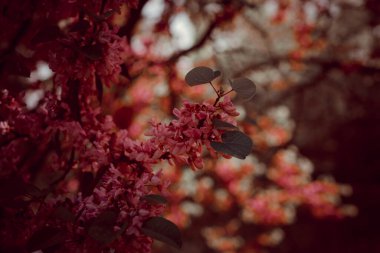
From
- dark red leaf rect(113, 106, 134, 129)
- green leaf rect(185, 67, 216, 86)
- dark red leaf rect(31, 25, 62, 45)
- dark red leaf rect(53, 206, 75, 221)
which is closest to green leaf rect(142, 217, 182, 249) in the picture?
dark red leaf rect(53, 206, 75, 221)

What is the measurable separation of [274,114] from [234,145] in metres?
5.85

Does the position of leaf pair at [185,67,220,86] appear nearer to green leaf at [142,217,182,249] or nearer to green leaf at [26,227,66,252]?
green leaf at [142,217,182,249]

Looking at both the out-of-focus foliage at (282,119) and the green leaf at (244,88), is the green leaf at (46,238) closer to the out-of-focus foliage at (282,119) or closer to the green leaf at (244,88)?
the green leaf at (244,88)

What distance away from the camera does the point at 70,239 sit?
1069mm

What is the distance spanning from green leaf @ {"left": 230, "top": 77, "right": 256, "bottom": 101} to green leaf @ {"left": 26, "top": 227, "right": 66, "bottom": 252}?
573 millimetres

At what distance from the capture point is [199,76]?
1163 millimetres

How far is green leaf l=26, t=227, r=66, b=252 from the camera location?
3.44 ft

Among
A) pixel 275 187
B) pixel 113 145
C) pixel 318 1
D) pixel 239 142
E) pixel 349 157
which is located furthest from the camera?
pixel 349 157

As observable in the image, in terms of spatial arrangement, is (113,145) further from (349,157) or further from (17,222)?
(349,157)

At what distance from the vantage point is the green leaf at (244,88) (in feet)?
3.78

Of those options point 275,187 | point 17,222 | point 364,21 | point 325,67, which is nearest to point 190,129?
point 17,222

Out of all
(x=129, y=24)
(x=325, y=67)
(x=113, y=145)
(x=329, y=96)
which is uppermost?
(x=329, y=96)

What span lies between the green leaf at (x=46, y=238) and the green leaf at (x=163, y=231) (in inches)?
8.8

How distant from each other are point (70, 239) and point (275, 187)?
507 centimetres
